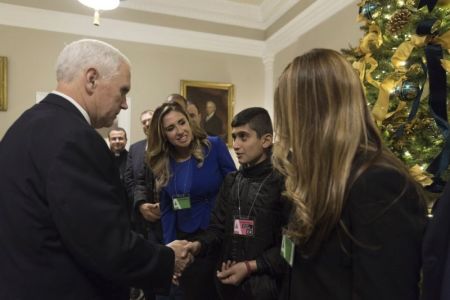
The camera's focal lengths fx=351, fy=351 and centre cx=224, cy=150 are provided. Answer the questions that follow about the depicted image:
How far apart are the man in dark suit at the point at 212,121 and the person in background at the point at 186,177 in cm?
272

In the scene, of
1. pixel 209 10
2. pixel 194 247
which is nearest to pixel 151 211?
pixel 194 247

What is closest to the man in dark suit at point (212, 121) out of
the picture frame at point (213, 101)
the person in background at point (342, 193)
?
the picture frame at point (213, 101)

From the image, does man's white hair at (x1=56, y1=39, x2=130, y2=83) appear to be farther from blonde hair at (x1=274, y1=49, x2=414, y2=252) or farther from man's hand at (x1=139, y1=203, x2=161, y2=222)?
man's hand at (x1=139, y1=203, x2=161, y2=222)

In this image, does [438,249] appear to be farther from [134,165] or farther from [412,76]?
[134,165]

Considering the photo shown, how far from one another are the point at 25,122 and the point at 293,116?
89 cm

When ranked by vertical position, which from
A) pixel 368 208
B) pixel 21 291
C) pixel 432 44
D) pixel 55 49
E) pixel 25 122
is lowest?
pixel 21 291

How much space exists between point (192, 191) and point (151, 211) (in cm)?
49

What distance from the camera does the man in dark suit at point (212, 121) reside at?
Result: 208 inches

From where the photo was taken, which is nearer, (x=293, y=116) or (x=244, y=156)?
(x=293, y=116)

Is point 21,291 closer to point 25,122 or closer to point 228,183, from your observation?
point 25,122

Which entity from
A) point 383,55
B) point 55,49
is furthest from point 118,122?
point 383,55

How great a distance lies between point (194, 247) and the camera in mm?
1865

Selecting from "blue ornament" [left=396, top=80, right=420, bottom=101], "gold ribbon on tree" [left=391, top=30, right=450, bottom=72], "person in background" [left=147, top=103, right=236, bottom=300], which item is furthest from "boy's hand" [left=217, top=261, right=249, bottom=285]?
"gold ribbon on tree" [left=391, top=30, right=450, bottom=72]

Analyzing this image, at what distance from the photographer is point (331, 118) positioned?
97cm
